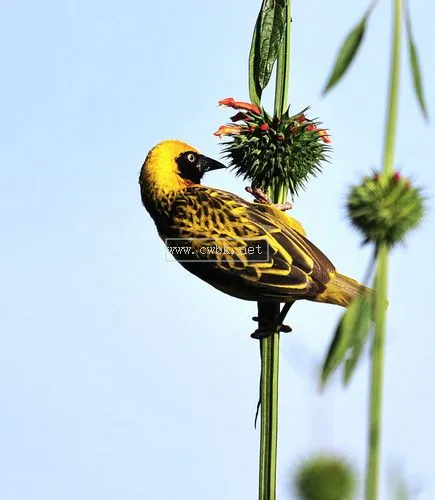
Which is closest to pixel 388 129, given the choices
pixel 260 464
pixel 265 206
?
pixel 260 464

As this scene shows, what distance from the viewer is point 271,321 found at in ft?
15.1

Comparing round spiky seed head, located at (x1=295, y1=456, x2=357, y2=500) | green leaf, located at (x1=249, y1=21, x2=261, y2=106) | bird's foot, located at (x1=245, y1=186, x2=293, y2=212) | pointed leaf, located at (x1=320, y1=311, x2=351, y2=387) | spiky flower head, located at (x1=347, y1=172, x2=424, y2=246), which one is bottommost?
round spiky seed head, located at (x1=295, y1=456, x2=357, y2=500)

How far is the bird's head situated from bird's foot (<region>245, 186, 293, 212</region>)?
0.89 meters

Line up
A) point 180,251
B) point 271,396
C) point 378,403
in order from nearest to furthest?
1. point 378,403
2. point 271,396
3. point 180,251

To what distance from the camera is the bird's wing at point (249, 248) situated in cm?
491

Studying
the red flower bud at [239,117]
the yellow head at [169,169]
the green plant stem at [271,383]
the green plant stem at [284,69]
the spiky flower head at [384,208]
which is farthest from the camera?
the yellow head at [169,169]

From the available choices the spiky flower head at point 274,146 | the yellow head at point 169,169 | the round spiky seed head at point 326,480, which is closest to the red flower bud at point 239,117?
the spiky flower head at point 274,146

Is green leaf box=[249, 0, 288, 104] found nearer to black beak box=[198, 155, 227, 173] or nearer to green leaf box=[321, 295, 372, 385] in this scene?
black beak box=[198, 155, 227, 173]

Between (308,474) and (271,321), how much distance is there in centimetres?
321

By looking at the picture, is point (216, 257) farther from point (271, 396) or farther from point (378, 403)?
point (378, 403)

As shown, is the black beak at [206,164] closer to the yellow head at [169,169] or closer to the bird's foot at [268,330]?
the yellow head at [169,169]

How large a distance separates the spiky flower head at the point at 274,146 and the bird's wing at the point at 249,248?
195mm

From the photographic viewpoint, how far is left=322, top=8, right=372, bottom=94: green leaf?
4.30 ft

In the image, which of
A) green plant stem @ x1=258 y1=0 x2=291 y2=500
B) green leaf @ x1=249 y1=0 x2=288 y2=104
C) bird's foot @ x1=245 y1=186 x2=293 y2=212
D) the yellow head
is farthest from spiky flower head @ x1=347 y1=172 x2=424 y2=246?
the yellow head
